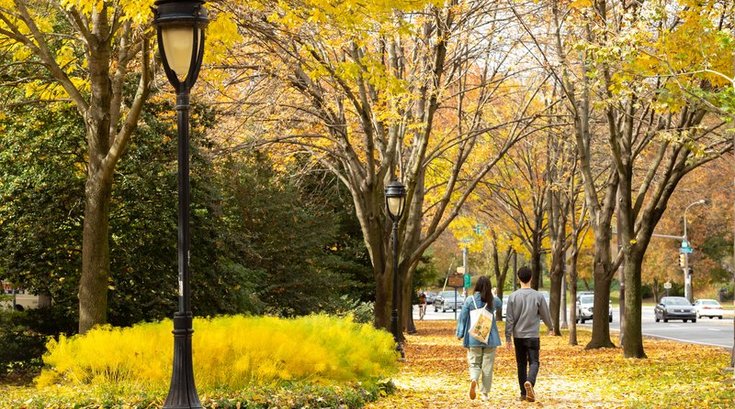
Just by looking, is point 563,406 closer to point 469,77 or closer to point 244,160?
point 244,160

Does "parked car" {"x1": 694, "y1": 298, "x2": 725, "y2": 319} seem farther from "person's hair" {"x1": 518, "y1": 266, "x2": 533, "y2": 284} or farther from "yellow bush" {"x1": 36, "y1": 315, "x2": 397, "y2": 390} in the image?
"yellow bush" {"x1": 36, "y1": 315, "x2": 397, "y2": 390}

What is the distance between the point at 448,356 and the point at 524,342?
1251 cm

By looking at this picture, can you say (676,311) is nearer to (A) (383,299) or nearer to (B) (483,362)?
(A) (383,299)

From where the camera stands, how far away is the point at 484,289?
44.6 feet

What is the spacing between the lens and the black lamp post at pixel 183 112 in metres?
9.45

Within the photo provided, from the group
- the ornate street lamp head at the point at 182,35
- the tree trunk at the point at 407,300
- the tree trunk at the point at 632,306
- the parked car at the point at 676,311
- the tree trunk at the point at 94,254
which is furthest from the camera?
the parked car at the point at 676,311

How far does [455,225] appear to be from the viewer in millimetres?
48062

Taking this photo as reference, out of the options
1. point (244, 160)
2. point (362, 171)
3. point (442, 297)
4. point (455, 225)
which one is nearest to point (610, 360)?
point (362, 171)

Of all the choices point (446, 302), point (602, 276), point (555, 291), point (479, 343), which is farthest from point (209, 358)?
point (446, 302)

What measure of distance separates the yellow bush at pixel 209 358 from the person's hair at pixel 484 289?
204cm

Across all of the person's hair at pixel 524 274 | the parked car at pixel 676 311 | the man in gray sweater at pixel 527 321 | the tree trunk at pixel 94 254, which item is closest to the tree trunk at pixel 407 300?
the tree trunk at pixel 94 254

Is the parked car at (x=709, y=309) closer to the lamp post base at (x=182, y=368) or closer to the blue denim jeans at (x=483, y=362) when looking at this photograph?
the blue denim jeans at (x=483, y=362)

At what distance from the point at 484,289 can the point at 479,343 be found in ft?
2.24

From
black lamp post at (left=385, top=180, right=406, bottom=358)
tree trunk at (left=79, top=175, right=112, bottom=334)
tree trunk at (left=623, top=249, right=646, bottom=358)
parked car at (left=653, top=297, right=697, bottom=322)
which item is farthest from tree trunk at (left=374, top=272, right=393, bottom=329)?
parked car at (left=653, top=297, right=697, bottom=322)
